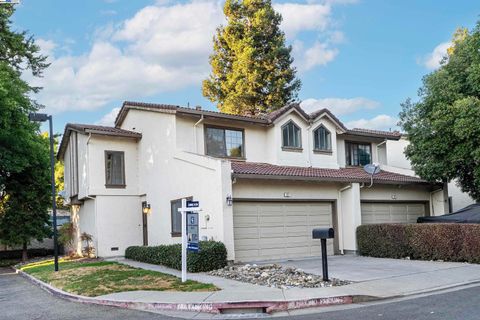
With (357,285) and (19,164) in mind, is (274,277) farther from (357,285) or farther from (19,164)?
(19,164)

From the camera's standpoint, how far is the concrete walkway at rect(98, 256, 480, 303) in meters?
10.6

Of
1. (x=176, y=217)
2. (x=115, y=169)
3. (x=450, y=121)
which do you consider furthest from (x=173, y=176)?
(x=450, y=121)

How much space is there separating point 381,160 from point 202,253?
14.4 m

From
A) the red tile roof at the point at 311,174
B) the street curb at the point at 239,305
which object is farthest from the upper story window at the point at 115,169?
the street curb at the point at 239,305

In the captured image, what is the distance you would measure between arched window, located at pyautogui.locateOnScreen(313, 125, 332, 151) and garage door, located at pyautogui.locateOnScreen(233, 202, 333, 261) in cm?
360

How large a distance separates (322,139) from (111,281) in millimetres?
12964

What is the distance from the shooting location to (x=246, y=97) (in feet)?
130

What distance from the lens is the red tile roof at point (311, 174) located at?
1792 centimetres

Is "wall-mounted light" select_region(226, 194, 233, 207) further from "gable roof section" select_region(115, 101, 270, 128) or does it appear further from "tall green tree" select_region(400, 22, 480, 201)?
"tall green tree" select_region(400, 22, 480, 201)

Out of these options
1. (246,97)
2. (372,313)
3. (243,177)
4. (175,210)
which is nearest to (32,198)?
(175,210)

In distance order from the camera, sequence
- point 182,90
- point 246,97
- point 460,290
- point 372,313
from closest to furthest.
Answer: point 372,313 < point 460,290 < point 182,90 < point 246,97

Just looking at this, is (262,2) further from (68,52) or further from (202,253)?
(202,253)

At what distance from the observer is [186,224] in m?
13.7

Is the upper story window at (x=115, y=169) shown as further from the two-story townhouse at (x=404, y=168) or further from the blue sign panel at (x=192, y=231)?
the two-story townhouse at (x=404, y=168)
